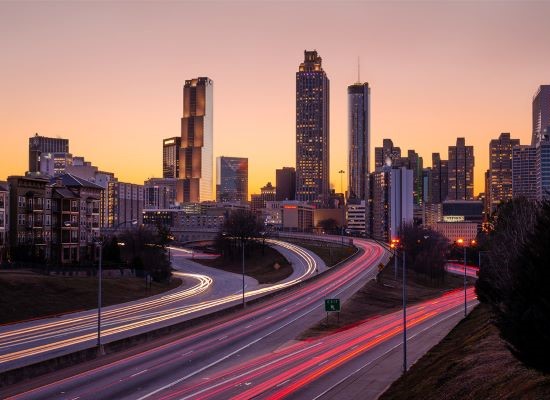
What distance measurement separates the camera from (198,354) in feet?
167

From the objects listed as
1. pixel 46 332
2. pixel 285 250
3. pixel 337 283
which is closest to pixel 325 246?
pixel 285 250

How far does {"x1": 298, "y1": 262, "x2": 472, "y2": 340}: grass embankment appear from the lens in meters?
70.4

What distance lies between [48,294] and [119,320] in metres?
11.5

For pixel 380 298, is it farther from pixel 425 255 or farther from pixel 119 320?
pixel 425 255

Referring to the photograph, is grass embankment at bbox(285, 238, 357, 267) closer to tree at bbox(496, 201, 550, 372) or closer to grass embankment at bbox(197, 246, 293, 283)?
grass embankment at bbox(197, 246, 293, 283)

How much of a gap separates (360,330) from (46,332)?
2777 centimetres

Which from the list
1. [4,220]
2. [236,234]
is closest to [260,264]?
[236,234]

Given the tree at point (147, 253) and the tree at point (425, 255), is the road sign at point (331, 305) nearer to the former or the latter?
the tree at point (147, 253)

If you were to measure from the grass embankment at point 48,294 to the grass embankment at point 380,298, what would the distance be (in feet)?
85.7

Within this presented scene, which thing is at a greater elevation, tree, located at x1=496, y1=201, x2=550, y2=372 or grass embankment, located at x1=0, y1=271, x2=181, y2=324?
tree, located at x1=496, y1=201, x2=550, y2=372

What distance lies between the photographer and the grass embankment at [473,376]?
93.3ft

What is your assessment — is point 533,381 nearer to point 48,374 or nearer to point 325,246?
point 48,374

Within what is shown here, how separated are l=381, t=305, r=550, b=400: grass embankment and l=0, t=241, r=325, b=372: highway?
23.8 m

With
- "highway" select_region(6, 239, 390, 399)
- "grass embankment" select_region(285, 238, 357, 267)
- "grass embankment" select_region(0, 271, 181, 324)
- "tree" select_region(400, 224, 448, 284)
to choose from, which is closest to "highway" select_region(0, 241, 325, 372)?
"grass embankment" select_region(0, 271, 181, 324)
